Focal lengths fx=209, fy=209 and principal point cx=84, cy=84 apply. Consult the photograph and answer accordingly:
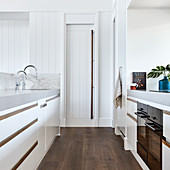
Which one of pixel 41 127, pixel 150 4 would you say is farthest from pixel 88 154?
pixel 150 4

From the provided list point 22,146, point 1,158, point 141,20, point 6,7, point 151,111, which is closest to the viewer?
point 1,158

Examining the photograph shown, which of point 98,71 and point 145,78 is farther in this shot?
point 98,71

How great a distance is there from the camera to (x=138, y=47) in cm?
300

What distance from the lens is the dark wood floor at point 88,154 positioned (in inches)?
89.0

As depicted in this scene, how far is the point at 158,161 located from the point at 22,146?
1.01 metres

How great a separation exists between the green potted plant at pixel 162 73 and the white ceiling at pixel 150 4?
815 mm

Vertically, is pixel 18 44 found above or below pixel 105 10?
below

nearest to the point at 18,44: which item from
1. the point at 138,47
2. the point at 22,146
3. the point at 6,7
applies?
the point at 6,7

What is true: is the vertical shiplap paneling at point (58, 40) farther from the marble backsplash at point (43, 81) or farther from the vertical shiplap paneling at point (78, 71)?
the marble backsplash at point (43, 81)

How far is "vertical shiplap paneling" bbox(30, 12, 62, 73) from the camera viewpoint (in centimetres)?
441

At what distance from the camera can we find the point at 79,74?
14.6 ft

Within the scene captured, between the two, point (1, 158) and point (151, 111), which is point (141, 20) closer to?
point (151, 111)

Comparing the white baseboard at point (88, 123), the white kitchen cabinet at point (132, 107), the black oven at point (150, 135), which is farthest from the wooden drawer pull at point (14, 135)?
the white baseboard at point (88, 123)

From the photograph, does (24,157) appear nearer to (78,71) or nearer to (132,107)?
(132,107)
